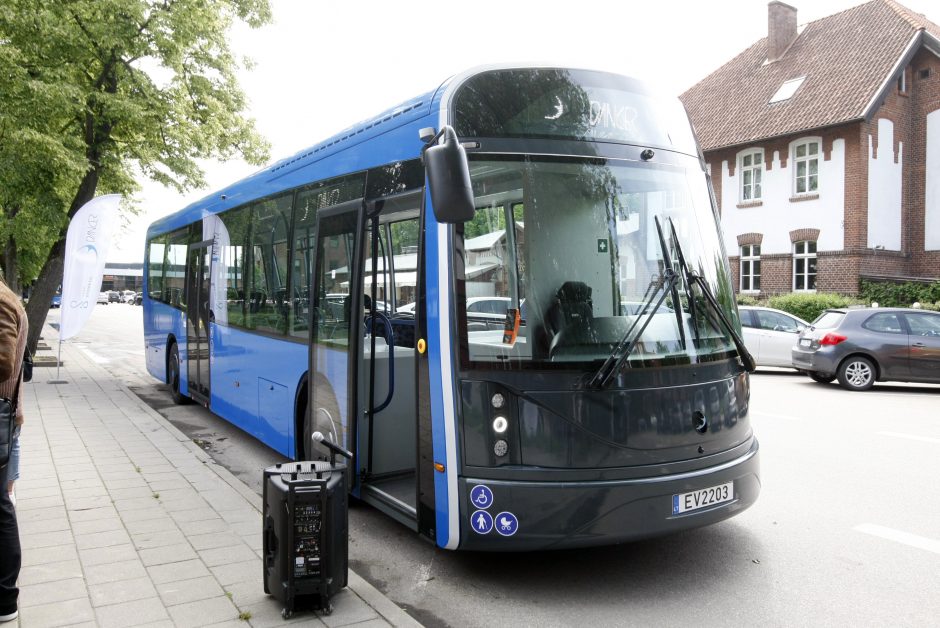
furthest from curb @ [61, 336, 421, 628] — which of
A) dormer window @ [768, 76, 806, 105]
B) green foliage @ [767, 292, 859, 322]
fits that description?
dormer window @ [768, 76, 806, 105]

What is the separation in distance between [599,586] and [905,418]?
25.1 feet

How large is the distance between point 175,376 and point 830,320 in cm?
1144

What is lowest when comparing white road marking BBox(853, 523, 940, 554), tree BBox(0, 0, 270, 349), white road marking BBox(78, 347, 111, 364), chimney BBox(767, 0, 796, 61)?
white road marking BBox(78, 347, 111, 364)

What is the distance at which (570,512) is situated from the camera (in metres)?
4.12

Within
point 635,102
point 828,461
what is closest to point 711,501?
point 635,102

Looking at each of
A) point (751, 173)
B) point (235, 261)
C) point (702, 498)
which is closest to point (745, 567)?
point (702, 498)

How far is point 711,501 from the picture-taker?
14.8ft

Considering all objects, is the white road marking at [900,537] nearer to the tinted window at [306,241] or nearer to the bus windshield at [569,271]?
the bus windshield at [569,271]

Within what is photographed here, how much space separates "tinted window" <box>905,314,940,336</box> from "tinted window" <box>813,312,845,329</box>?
3.60 feet

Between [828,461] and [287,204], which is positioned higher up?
[287,204]

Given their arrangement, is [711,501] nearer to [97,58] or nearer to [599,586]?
[599,586]

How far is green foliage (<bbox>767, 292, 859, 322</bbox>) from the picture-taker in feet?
79.8

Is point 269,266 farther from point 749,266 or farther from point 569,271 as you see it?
point 749,266

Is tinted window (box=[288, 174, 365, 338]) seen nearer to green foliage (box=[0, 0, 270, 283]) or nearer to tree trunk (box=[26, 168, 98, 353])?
green foliage (box=[0, 0, 270, 283])
